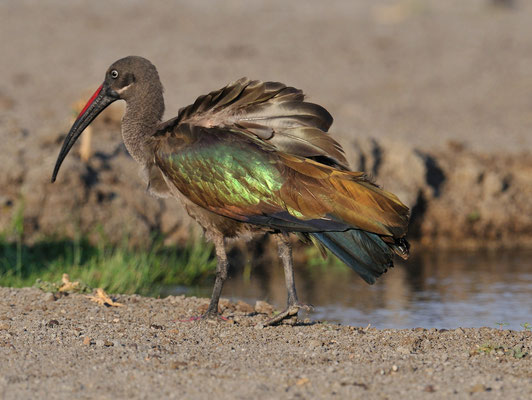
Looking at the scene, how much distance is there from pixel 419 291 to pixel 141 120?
393 centimetres

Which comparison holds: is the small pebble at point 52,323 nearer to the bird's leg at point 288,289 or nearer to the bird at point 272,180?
the bird at point 272,180

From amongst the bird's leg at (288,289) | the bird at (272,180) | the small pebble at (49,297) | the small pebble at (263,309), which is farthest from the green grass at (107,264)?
the bird's leg at (288,289)

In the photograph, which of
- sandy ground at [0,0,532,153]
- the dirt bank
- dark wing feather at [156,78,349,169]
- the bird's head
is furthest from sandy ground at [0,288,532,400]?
sandy ground at [0,0,532,153]

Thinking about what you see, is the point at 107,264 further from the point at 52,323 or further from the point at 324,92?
the point at 324,92

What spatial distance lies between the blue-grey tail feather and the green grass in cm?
275

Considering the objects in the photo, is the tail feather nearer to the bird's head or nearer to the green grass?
the bird's head

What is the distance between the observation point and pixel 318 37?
21.1 metres

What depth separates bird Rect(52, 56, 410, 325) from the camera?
6.71 metres

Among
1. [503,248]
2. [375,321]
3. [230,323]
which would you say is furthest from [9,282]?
[503,248]

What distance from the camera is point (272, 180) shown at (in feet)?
22.2

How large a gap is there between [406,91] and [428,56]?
2.42 m

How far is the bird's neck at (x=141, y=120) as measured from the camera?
24.4 feet

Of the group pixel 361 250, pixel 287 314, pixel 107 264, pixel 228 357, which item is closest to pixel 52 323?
pixel 228 357

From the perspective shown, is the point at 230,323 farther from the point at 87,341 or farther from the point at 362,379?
the point at 362,379
